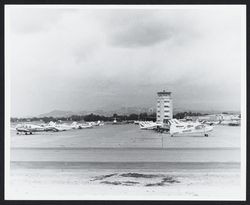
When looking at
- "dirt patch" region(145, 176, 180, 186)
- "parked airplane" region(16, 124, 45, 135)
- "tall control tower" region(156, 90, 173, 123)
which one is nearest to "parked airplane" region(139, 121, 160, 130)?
"tall control tower" region(156, 90, 173, 123)

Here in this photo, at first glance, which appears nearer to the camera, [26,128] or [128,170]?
[128,170]

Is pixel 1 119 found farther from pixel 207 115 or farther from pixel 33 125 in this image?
pixel 207 115

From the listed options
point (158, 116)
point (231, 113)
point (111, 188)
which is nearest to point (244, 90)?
point (231, 113)

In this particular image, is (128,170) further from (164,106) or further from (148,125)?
(148,125)

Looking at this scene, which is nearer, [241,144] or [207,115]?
[241,144]

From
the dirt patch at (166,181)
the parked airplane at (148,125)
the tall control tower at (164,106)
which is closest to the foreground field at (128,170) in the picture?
the dirt patch at (166,181)

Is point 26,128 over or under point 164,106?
under

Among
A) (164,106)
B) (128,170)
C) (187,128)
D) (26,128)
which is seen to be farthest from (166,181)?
(26,128)

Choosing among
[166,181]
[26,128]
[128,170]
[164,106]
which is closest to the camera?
[166,181]
